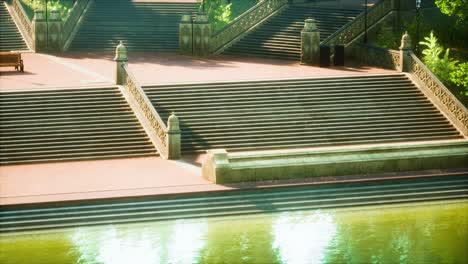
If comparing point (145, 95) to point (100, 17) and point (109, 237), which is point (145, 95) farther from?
point (100, 17)

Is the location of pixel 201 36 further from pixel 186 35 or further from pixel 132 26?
pixel 132 26

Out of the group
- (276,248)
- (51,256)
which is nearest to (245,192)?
(276,248)

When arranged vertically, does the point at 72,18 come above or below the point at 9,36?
above

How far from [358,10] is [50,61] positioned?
15203 millimetres

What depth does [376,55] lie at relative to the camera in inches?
2009

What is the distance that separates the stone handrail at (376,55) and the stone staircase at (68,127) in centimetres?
1216

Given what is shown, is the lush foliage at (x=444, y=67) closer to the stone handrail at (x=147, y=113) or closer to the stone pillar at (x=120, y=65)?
the stone handrail at (x=147, y=113)

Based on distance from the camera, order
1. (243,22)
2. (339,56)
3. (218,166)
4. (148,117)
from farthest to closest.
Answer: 1. (243,22)
2. (339,56)
3. (148,117)
4. (218,166)

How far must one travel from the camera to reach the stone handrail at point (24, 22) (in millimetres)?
56744

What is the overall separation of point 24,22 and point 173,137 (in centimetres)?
1999

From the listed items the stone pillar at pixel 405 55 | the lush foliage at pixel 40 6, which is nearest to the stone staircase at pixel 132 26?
the lush foliage at pixel 40 6

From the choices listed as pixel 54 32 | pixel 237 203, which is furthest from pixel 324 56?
pixel 237 203

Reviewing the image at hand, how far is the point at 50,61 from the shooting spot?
2090 inches

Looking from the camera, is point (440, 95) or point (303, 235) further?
point (440, 95)
